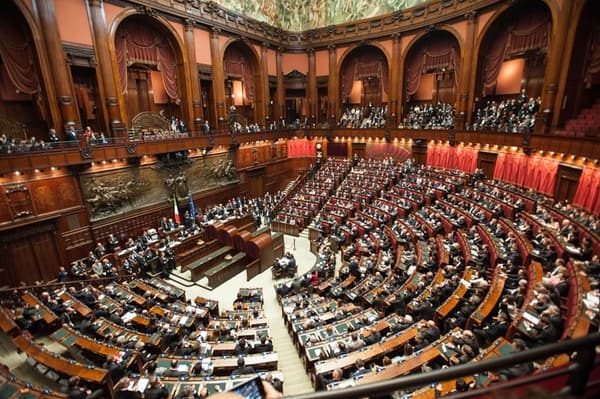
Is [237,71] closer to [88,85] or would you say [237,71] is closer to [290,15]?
[290,15]

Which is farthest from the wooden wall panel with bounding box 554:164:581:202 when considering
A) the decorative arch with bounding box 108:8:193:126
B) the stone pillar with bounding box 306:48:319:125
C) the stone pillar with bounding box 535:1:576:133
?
the decorative arch with bounding box 108:8:193:126

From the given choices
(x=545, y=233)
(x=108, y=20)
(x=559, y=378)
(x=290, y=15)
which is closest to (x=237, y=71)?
(x=290, y=15)

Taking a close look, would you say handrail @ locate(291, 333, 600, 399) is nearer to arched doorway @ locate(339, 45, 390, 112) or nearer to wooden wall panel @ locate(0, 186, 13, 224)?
wooden wall panel @ locate(0, 186, 13, 224)

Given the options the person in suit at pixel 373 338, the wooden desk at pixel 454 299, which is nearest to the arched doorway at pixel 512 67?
the wooden desk at pixel 454 299

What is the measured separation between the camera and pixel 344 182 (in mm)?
18250

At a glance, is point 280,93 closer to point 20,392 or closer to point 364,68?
point 364,68

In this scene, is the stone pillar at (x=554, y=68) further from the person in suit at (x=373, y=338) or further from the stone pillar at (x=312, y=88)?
the stone pillar at (x=312, y=88)

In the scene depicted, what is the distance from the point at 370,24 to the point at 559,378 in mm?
22709

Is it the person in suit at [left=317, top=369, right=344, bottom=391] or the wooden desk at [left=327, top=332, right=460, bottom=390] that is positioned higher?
the wooden desk at [left=327, top=332, right=460, bottom=390]

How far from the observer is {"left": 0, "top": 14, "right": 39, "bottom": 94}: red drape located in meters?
11.1

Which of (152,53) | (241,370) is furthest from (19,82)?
(241,370)

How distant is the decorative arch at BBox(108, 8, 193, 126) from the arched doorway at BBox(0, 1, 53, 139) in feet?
9.11

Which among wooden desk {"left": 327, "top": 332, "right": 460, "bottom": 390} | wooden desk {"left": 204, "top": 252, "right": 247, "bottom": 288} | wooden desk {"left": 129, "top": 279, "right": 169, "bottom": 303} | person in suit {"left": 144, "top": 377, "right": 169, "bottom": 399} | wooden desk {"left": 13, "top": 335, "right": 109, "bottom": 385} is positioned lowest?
wooden desk {"left": 204, "top": 252, "right": 247, "bottom": 288}

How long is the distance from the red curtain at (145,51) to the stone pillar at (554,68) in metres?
17.4
